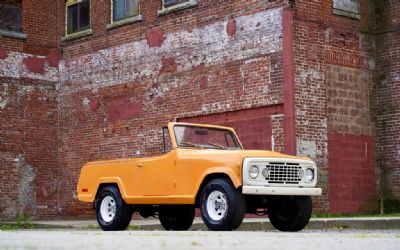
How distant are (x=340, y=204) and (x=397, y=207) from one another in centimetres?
145

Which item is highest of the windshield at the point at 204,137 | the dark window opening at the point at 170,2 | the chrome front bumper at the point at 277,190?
the dark window opening at the point at 170,2

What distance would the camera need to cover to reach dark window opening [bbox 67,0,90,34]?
22828mm

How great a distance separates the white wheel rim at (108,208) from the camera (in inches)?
508

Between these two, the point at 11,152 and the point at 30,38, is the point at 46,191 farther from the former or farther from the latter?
the point at 30,38

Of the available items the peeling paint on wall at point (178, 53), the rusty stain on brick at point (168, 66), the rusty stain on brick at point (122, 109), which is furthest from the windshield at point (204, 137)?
the rusty stain on brick at point (122, 109)

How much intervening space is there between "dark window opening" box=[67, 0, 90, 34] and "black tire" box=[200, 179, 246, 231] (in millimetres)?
12367

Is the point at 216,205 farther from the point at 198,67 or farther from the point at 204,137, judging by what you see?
the point at 198,67

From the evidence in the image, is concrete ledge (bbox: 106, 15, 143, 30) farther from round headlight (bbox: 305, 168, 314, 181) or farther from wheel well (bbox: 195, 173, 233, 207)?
round headlight (bbox: 305, 168, 314, 181)

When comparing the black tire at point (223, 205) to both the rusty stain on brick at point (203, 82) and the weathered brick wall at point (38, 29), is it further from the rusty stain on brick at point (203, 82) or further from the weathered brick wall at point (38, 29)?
the weathered brick wall at point (38, 29)

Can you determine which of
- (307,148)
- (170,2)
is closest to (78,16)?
(170,2)

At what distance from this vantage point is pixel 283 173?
11500 millimetres

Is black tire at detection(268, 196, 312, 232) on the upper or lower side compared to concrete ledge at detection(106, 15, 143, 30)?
lower

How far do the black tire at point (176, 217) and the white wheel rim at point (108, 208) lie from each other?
0.79 m

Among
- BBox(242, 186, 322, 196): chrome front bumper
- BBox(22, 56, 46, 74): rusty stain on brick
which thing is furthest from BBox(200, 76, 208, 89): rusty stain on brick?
BBox(242, 186, 322, 196): chrome front bumper
